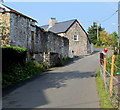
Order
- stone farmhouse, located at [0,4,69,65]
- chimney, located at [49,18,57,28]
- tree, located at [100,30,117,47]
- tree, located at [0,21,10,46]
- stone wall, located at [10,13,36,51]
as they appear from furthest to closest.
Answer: tree, located at [100,30,117,47]
chimney, located at [49,18,57,28]
stone wall, located at [10,13,36,51]
stone farmhouse, located at [0,4,69,65]
tree, located at [0,21,10,46]

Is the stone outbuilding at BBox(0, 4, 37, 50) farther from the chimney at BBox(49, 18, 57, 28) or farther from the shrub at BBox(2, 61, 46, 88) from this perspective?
the chimney at BBox(49, 18, 57, 28)

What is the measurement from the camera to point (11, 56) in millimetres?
12227

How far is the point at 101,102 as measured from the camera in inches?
263

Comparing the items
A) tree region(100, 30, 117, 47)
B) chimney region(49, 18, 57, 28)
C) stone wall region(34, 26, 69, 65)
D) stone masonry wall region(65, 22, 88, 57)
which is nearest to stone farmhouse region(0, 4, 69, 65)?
stone wall region(34, 26, 69, 65)

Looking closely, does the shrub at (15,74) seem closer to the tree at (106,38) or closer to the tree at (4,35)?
the tree at (4,35)

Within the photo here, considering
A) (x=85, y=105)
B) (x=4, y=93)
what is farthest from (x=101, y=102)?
(x=4, y=93)

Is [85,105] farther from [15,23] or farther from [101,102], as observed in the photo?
[15,23]

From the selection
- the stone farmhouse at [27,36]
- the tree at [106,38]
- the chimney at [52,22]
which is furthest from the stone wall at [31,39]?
the tree at [106,38]

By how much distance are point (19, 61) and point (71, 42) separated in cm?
2316

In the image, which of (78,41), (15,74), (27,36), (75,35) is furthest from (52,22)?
(15,74)

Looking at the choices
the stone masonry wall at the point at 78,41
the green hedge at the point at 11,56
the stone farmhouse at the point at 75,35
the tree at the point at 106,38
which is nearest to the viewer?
the green hedge at the point at 11,56

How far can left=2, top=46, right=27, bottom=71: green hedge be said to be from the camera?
1134 centimetres

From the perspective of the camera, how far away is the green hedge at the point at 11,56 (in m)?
11.3

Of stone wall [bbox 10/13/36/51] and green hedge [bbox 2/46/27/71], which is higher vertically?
stone wall [bbox 10/13/36/51]
